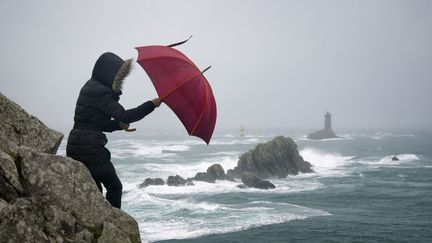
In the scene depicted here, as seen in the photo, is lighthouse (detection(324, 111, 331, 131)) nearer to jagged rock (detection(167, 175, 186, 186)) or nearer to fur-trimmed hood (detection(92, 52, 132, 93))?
jagged rock (detection(167, 175, 186, 186))

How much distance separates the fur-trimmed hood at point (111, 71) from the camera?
5.42 m

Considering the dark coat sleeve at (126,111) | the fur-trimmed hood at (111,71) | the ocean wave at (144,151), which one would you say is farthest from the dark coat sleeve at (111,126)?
the ocean wave at (144,151)

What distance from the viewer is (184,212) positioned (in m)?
33.1

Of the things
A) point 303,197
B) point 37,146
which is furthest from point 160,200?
point 37,146

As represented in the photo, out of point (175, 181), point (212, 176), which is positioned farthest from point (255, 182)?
point (175, 181)

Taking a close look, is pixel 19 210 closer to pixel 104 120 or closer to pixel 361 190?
pixel 104 120

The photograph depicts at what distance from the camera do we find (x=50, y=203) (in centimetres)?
476

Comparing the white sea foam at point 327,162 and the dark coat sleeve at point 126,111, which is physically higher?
the dark coat sleeve at point 126,111

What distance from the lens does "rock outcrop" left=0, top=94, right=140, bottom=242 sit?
14.5 ft

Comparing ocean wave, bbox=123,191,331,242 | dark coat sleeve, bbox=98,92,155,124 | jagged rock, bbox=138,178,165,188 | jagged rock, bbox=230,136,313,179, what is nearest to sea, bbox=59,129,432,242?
ocean wave, bbox=123,191,331,242

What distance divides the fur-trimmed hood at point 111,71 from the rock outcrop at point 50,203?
3.84 ft

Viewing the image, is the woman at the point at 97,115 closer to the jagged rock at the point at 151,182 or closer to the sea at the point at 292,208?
the sea at the point at 292,208

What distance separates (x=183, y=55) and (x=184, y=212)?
95.4ft

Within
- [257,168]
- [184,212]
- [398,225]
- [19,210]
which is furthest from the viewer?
[257,168]
